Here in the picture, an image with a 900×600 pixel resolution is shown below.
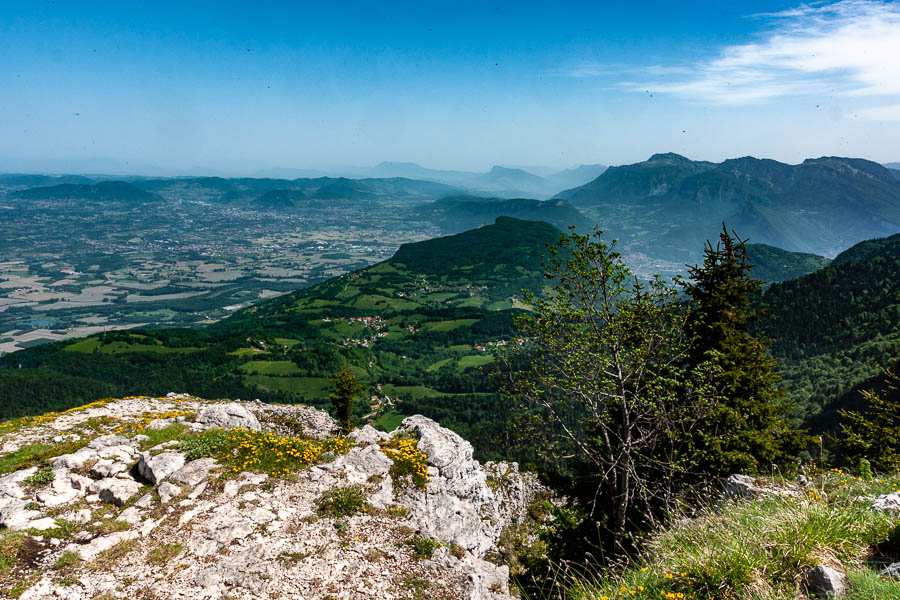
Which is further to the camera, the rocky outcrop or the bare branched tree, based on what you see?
the bare branched tree

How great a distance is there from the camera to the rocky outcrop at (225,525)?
33.4ft

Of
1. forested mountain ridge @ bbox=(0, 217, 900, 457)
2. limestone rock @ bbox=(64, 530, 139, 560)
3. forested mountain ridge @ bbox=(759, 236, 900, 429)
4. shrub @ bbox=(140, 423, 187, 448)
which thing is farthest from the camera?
forested mountain ridge @ bbox=(0, 217, 900, 457)

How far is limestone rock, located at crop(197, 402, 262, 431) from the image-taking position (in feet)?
62.7

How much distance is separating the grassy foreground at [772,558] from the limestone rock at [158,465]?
14.3 meters

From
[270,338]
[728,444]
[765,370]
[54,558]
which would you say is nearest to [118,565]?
[54,558]

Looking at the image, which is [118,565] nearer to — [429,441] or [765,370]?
[429,441]

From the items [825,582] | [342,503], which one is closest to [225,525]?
[342,503]

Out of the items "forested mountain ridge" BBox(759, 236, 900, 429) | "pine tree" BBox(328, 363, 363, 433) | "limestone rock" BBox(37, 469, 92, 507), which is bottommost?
"forested mountain ridge" BBox(759, 236, 900, 429)

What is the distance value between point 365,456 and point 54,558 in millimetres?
9555

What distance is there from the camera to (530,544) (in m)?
21.3

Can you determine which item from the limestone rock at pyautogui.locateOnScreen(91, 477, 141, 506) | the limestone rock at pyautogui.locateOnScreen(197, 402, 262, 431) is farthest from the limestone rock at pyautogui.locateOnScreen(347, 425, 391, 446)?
the limestone rock at pyautogui.locateOnScreen(91, 477, 141, 506)

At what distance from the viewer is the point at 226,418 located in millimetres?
19531

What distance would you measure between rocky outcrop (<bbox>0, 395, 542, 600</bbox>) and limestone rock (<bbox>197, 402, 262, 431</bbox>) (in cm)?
57

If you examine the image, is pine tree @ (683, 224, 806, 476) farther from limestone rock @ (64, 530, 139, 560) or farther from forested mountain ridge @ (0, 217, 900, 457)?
forested mountain ridge @ (0, 217, 900, 457)
